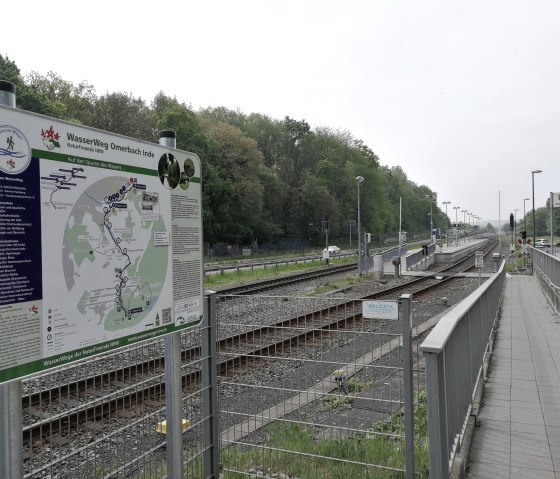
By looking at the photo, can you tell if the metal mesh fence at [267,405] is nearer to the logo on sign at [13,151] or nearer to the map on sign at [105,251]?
the map on sign at [105,251]

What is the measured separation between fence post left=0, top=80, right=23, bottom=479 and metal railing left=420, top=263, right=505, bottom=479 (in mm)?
2183

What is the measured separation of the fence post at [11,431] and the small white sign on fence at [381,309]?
2287mm

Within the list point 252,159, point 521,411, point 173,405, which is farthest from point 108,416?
point 252,159

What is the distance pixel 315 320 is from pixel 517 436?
244 cm

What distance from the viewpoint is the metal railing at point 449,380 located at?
3.02m

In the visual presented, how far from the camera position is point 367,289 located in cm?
2144

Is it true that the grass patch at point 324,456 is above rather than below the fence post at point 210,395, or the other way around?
below

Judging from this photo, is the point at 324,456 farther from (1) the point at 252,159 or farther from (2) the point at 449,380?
(1) the point at 252,159

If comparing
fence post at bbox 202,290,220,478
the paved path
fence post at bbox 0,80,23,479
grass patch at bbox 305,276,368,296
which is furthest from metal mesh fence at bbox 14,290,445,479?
grass patch at bbox 305,276,368,296

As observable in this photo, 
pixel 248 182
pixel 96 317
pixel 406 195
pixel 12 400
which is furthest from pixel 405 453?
pixel 406 195

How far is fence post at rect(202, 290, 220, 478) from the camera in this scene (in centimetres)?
387

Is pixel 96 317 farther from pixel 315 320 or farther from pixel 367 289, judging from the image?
pixel 367 289

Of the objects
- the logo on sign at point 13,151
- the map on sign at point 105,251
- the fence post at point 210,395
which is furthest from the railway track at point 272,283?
the logo on sign at point 13,151

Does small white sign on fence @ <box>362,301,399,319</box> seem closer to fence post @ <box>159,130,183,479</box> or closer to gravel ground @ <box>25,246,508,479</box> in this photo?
gravel ground @ <box>25,246,508,479</box>
